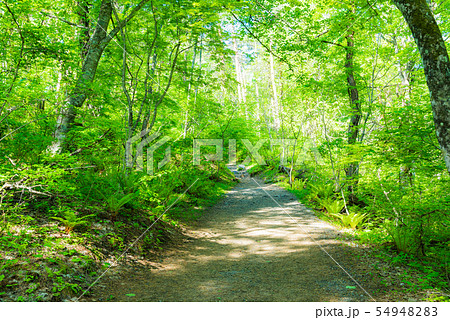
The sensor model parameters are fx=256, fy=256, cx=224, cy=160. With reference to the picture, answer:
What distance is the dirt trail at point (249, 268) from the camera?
3.09 m

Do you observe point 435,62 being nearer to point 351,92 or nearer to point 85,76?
point 85,76

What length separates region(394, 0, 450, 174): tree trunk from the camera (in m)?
2.71

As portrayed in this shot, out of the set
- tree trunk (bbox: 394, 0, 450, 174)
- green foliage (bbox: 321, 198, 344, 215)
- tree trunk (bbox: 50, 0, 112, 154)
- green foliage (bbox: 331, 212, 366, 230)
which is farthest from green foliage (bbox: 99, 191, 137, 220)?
green foliage (bbox: 321, 198, 344, 215)

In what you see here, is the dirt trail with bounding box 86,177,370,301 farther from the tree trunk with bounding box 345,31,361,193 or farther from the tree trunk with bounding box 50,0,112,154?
the tree trunk with bounding box 50,0,112,154

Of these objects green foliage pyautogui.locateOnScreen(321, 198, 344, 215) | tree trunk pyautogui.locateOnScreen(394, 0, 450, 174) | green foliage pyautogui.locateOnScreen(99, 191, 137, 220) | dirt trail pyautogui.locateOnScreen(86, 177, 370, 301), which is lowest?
dirt trail pyautogui.locateOnScreen(86, 177, 370, 301)

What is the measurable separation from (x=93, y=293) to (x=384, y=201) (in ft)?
17.7

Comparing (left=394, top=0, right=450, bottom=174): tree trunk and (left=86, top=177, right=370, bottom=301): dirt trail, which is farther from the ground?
(left=394, top=0, right=450, bottom=174): tree trunk

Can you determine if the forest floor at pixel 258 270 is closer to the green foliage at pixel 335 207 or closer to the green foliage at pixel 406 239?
the green foliage at pixel 406 239

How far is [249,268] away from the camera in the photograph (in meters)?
4.03

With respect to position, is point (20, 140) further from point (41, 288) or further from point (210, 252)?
point (210, 252)

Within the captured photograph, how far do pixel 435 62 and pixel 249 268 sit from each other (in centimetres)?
358

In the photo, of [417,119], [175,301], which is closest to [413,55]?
[417,119]

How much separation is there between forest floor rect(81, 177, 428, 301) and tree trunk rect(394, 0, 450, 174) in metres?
1.86

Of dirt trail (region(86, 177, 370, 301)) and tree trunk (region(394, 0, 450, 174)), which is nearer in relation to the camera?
tree trunk (region(394, 0, 450, 174))
